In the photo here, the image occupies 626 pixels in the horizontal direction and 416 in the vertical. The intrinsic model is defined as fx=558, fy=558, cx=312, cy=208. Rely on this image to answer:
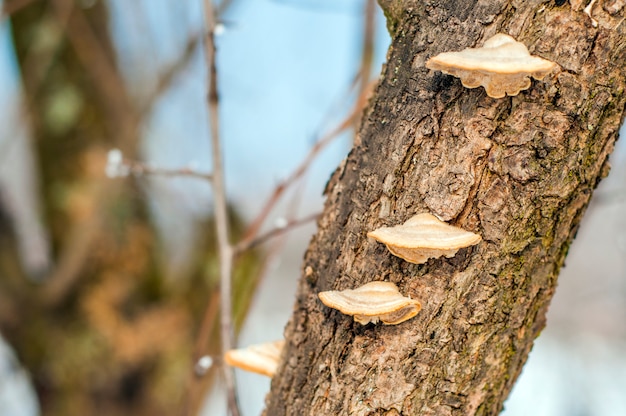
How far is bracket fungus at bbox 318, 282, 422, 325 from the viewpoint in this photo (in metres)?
0.94

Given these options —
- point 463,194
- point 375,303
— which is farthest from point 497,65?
point 375,303

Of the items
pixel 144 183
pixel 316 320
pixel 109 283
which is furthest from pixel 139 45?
pixel 316 320

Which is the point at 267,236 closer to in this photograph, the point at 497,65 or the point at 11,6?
the point at 497,65

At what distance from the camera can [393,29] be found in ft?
3.45

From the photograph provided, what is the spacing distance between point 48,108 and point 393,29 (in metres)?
3.39

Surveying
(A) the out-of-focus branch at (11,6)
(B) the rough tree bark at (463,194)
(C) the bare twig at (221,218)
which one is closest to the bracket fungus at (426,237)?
(B) the rough tree bark at (463,194)

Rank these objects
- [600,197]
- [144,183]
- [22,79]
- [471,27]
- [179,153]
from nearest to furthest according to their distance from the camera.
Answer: [471,27] → [600,197] → [22,79] → [144,183] → [179,153]

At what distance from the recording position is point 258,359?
1253mm

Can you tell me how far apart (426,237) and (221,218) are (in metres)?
0.97

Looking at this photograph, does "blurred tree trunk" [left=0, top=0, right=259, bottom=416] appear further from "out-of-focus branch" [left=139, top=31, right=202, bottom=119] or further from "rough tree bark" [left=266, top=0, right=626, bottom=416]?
"rough tree bark" [left=266, top=0, right=626, bottom=416]

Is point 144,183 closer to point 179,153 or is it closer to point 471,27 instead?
point 179,153

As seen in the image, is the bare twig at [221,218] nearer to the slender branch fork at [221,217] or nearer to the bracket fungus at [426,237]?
the slender branch fork at [221,217]

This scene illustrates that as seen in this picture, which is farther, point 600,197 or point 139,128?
point 139,128

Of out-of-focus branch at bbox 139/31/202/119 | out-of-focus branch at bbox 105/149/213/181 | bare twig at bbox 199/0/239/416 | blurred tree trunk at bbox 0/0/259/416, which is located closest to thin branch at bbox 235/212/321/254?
bare twig at bbox 199/0/239/416
